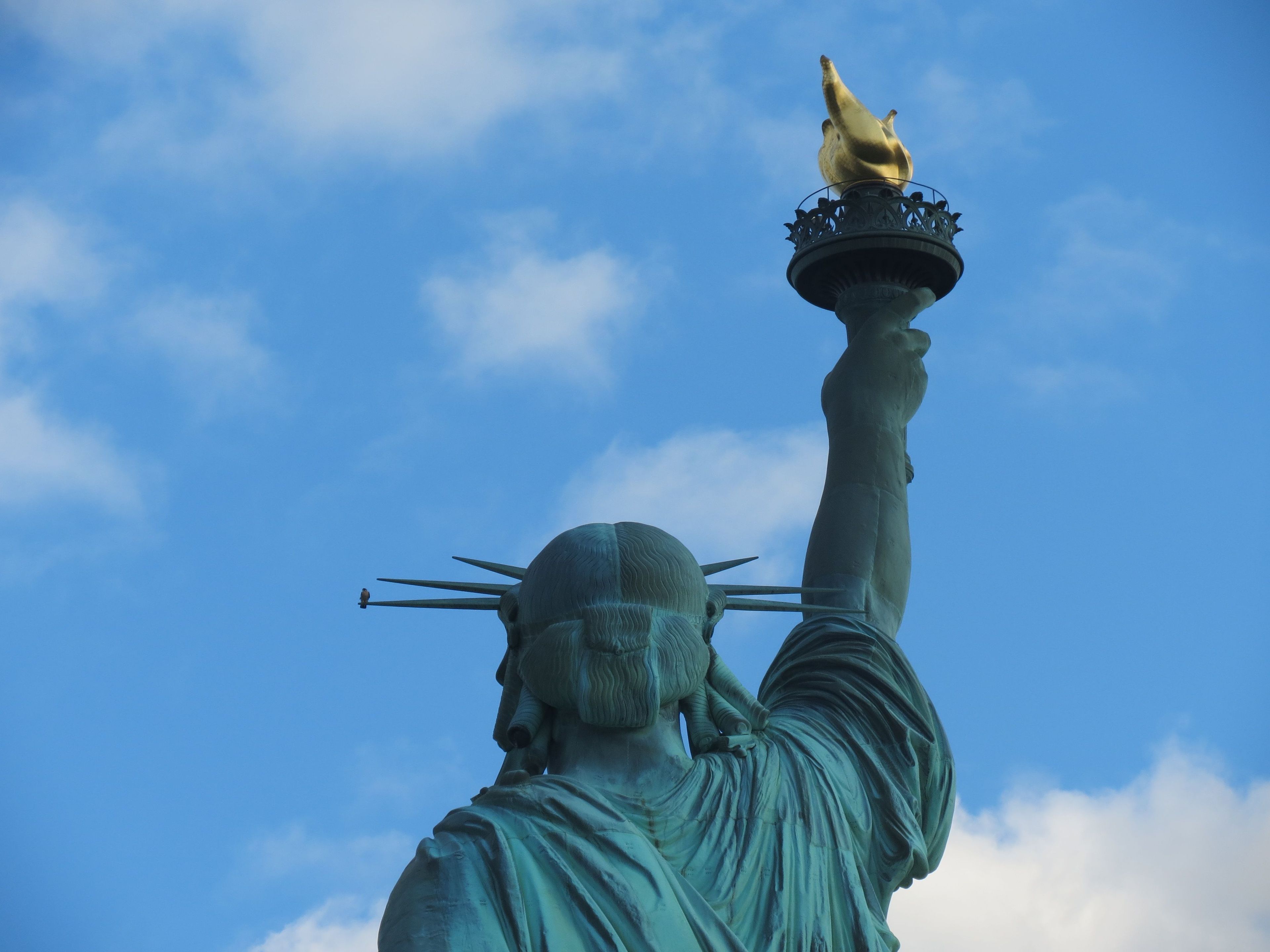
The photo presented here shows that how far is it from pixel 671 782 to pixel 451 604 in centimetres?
112

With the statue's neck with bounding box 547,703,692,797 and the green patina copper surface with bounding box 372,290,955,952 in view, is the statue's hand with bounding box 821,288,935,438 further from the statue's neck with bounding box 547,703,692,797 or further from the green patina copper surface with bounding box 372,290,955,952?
the statue's neck with bounding box 547,703,692,797

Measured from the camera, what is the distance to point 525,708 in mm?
8203

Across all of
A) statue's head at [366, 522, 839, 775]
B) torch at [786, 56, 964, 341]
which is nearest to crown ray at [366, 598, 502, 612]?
statue's head at [366, 522, 839, 775]

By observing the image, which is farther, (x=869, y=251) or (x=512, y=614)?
(x=869, y=251)

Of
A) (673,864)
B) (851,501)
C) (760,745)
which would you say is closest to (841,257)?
(851,501)

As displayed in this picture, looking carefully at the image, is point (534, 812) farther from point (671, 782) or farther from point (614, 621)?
point (614, 621)

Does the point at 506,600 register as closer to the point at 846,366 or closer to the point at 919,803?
the point at 919,803

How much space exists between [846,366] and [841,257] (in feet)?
1.98

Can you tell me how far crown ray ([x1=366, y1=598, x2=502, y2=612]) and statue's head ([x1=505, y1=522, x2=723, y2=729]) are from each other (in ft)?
0.59

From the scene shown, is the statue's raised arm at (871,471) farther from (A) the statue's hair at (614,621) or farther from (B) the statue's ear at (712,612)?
(A) the statue's hair at (614,621)

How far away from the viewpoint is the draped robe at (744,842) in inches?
287

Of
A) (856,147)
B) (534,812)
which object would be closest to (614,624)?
(534,812)

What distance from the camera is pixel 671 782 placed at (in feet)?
26.2

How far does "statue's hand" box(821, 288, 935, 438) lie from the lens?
9.91m
